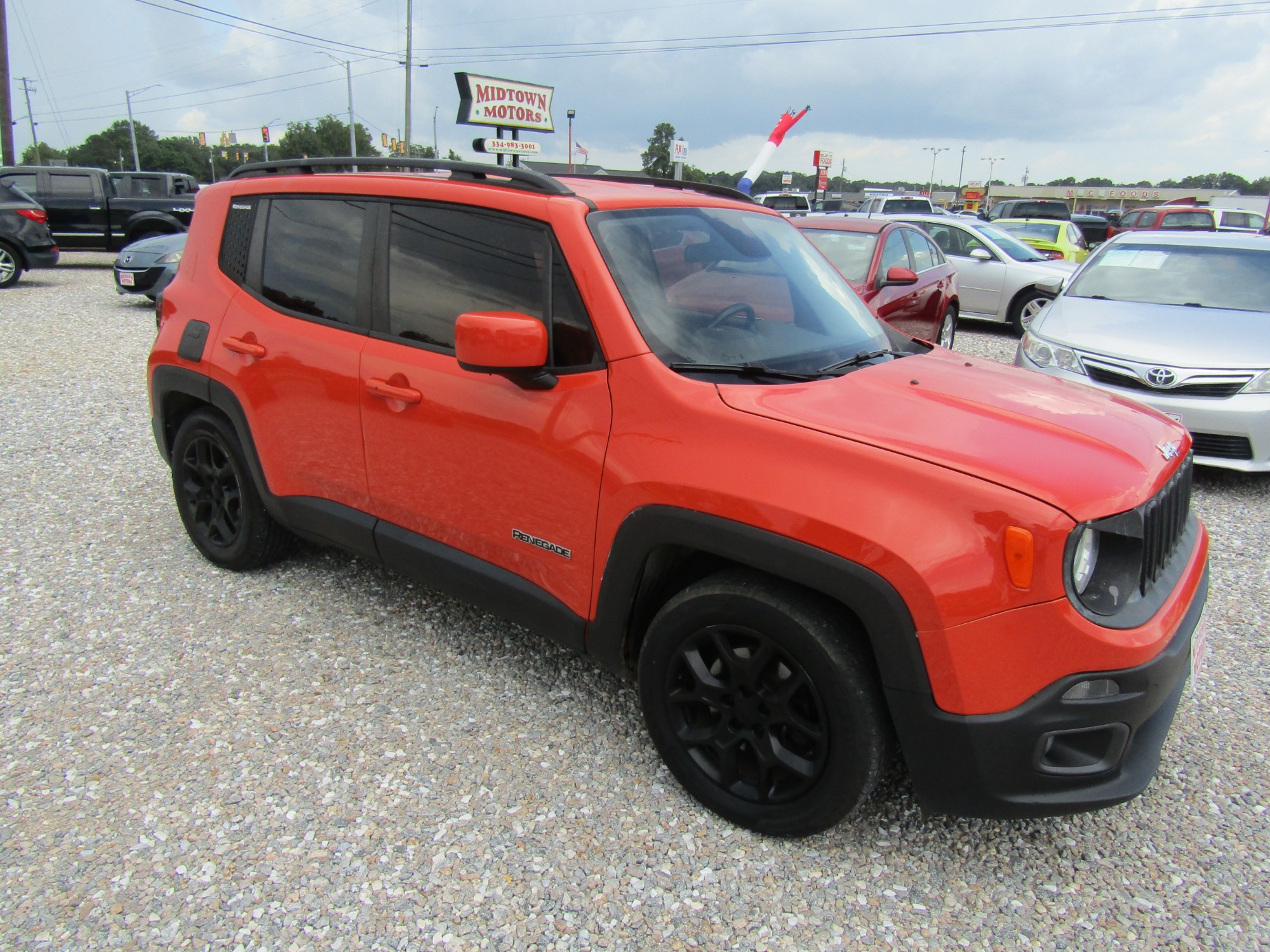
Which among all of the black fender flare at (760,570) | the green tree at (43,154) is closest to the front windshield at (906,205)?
the black fender flare at (760,570)

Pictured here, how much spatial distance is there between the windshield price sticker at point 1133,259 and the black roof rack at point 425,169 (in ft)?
19.3

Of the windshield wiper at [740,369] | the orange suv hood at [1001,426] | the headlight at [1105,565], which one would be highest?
the windshield wiper at [740,369]

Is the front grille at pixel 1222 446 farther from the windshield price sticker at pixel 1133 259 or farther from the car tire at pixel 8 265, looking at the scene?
the car tire at pixel 8 265

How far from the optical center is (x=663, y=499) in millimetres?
2322

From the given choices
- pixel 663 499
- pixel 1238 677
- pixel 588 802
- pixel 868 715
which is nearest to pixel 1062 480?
pixel 868 715

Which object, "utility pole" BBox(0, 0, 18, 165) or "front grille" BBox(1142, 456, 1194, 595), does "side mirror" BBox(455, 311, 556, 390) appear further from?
"utility pole" BBox(0, 0, 18, 165)

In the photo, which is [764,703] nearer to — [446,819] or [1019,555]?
[1019,555]

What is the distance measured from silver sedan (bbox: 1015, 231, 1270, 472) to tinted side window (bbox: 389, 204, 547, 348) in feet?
11.0

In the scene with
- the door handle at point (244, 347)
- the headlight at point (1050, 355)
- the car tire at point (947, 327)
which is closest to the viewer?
the door handle at point (244, 347)

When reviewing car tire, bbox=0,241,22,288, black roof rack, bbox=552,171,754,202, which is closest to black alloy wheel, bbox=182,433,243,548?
black roof rack, bbox=552,171,754,202

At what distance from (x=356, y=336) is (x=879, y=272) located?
5.60 meters

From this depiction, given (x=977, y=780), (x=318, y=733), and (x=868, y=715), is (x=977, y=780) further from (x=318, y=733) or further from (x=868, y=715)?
(x=318, y=733)

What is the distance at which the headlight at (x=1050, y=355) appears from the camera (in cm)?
580

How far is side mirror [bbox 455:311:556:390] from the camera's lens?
2361mm
